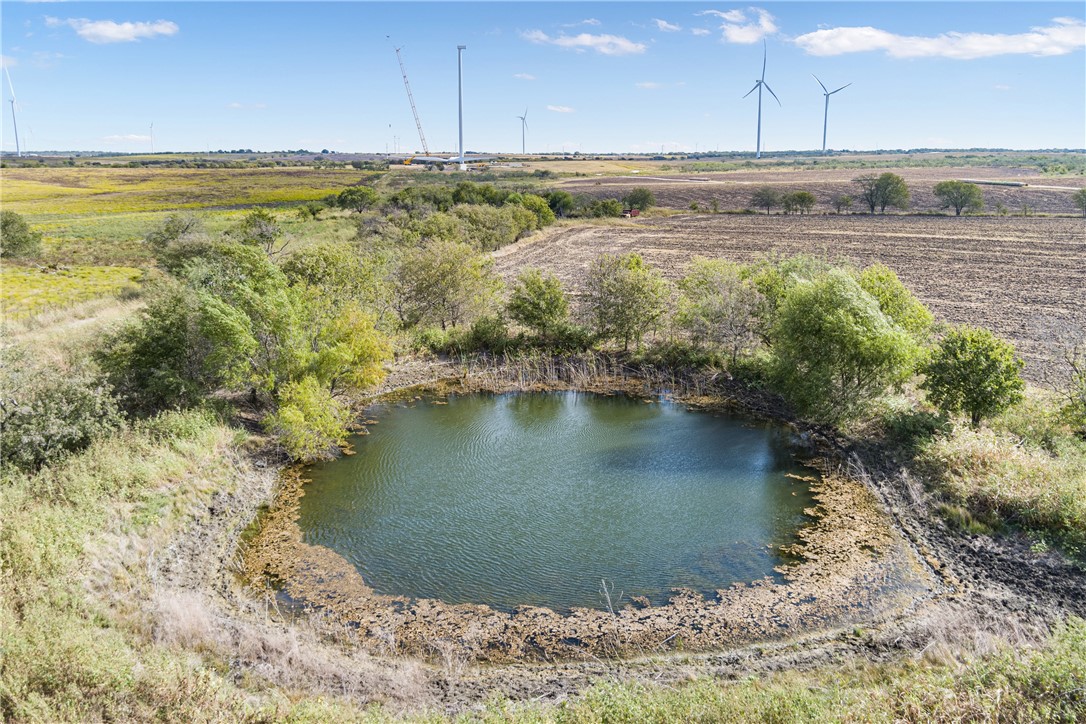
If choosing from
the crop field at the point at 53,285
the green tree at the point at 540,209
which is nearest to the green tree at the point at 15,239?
the crop field at the point at 53,285

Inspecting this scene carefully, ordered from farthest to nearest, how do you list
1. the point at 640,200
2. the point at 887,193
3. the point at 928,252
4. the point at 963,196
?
1. the point at 640,200
2. the point at 887,193
3. the point at 963,196
4. the point at 928,252

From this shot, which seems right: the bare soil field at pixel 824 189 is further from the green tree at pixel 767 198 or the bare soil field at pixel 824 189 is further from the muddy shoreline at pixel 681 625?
the muddy shoreline at pixel 681 625

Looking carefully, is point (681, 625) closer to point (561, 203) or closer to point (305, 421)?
point (305, 421)

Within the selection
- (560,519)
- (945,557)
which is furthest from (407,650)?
(945,557)

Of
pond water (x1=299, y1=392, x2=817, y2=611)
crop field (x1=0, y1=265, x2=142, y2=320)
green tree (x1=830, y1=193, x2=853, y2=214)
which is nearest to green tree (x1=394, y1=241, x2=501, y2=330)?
pond water (x1=299, y1=392, x2=817, y2=611)

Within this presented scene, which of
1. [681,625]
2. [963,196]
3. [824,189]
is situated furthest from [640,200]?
→ [681,625]

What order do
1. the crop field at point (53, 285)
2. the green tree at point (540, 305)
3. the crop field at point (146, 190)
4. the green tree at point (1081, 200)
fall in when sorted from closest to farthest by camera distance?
the green tree at point (540, 305) < the crop field at point (53, 285) < the green tree at point (1081, 200) < the crop field at point (146, 190)
